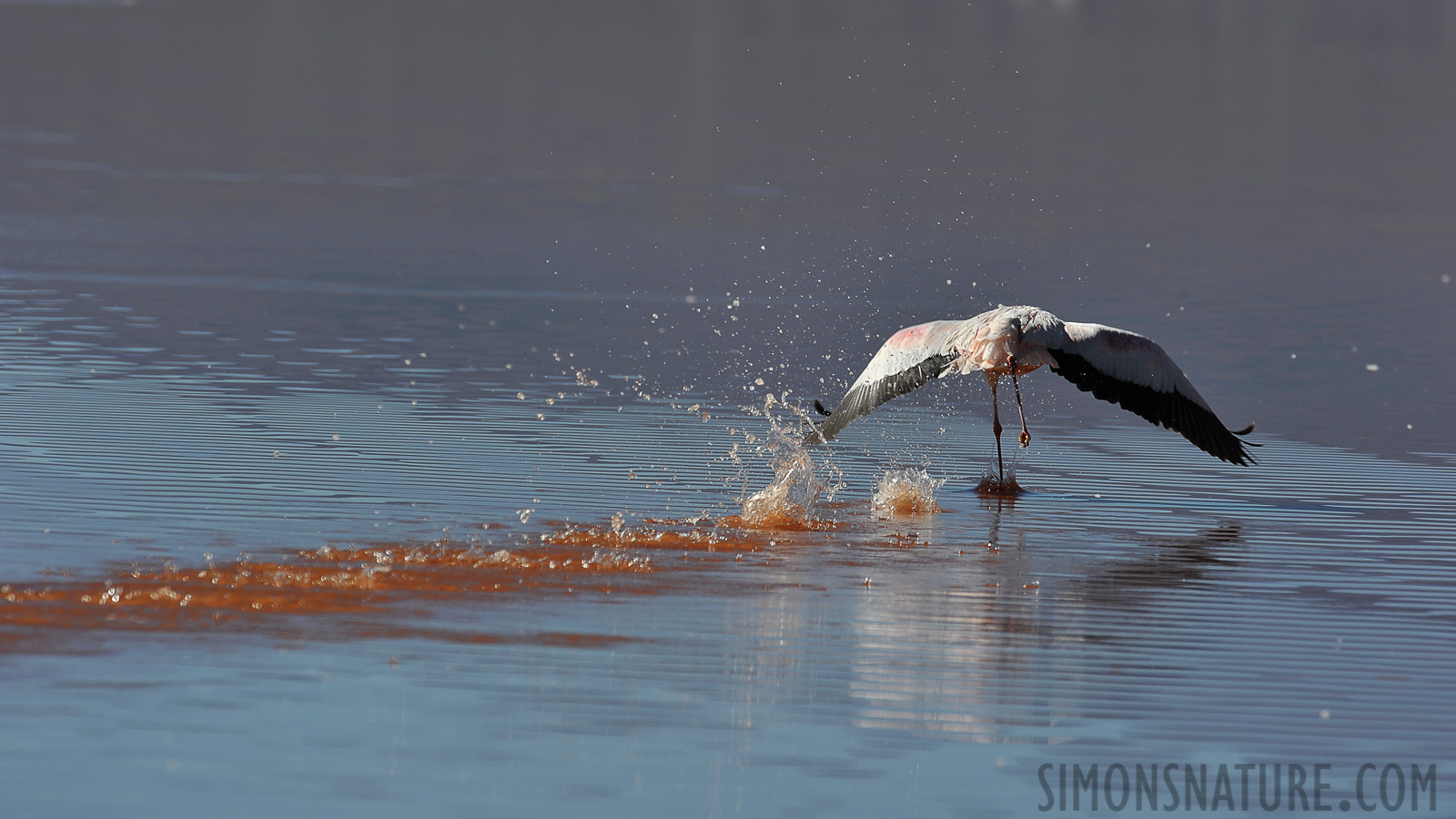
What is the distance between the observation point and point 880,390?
1467 centimetres

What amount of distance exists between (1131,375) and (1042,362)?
0.64 m

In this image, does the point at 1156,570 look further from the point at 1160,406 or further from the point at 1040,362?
the point at 1160,406

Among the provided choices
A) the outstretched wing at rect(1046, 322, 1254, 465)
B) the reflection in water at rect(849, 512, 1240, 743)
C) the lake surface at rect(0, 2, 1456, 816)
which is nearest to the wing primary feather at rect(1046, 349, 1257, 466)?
the outstretched wing at rect(1046, 322, 1254, 465)

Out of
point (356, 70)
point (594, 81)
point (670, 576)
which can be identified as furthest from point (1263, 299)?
point (356, 70)

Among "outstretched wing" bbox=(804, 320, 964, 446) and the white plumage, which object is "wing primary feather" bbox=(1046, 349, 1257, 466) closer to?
the white plumage

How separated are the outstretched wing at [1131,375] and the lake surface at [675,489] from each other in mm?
594

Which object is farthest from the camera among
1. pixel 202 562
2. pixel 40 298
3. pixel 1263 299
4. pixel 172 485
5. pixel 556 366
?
pixel 1263 299

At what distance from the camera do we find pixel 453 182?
108ft

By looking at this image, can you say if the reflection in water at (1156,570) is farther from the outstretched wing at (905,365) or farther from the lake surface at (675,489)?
the outstretched wing at (905,365)

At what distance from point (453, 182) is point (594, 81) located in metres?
20.7

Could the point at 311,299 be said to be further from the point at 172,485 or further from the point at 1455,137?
the point at 1455,137

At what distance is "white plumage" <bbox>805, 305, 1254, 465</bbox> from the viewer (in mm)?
14234

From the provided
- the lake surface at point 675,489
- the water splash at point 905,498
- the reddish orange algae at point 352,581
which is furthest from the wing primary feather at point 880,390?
the reddish orange algae at point 352,581

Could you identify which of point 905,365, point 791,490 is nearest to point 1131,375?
point 905,365
